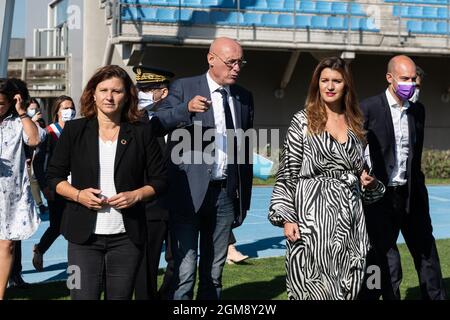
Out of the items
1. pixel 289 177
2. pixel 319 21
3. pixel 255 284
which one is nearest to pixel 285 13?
pixel 319 21

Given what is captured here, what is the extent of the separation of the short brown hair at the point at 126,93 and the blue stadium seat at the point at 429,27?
65.4 feet

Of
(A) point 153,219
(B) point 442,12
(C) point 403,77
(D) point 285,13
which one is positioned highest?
(B) point 442,12

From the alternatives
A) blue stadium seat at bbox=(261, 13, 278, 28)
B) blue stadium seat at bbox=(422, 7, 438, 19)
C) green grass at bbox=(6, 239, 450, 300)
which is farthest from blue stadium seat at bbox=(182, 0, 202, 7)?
green grass at bbox=(6, 239, 450, 300)

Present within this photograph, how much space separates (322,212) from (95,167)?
1420 mm

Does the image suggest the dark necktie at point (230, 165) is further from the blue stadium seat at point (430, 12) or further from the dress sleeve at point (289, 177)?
the blue stadium seat at point (430, 12)

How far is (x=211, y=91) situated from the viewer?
19.8ft

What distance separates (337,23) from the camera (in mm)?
23609

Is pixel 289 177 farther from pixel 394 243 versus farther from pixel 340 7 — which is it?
pixel 340 7

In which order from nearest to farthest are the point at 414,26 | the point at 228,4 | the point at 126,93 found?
the point at 126,93 < the point at 228,4 < the point at 414,26

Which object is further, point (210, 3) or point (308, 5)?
point (308, 5)

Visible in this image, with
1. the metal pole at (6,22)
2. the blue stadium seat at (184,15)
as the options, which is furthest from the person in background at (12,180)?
the blue stadium seat at (184,15)

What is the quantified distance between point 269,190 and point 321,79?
13656 mm

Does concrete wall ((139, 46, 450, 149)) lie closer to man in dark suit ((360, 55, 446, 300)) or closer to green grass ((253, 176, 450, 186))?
green grass ((253, 176, 450, 186))
